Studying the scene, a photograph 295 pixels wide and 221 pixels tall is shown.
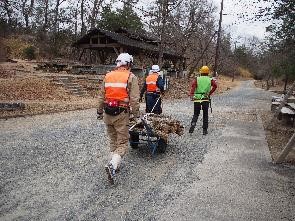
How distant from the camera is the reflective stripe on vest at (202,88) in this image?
11.2 m

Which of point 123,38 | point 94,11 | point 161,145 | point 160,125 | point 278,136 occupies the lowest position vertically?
point 278,136

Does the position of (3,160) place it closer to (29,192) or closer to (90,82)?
(29,192)

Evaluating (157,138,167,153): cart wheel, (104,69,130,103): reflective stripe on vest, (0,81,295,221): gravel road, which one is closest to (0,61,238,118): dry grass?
(0,81,295,221): gravel road

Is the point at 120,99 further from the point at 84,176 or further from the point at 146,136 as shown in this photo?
the point at 146,136

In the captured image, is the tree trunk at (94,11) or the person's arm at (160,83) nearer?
the person's arm at (160,83)

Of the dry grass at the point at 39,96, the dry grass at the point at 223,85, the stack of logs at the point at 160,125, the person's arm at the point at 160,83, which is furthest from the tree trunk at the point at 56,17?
the stack of logs at the point at 160,125

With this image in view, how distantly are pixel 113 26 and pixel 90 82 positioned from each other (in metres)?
19.1

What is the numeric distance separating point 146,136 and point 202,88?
3.69m

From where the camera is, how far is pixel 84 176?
655 centimetres

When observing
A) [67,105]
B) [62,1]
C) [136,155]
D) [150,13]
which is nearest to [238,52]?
[62,1]

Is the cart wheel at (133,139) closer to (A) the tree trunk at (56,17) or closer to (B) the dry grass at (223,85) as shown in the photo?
(B) the dry grass at (223,85)

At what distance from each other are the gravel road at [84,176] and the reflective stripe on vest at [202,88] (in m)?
1.24

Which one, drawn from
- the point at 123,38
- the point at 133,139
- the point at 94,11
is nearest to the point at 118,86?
the point at 133,139

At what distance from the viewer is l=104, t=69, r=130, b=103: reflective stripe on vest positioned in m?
6.41
